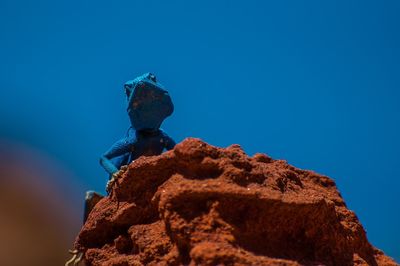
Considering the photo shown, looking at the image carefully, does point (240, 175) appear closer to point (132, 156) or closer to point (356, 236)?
point (356, 236)

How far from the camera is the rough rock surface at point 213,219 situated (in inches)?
90.0

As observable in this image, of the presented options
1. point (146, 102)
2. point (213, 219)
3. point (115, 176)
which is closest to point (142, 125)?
point (146, 102)

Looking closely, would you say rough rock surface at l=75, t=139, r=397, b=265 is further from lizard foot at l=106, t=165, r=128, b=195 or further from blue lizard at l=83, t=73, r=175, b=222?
blue lizard at l=83, t=73, r=175, b=222

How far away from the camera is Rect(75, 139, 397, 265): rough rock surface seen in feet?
7.50

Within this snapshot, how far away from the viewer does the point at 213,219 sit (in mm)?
2293

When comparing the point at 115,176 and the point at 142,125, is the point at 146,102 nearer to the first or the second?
the point at 142,125

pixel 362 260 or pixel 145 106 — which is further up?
pixel 145 106

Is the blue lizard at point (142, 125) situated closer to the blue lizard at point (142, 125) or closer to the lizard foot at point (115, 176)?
the blue lizard at point (142, 125)

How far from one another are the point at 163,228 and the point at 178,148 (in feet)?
1.81

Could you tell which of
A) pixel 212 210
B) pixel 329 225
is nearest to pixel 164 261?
pixel 212 210

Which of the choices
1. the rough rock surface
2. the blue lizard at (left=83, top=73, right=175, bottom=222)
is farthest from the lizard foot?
the blue lizard at (left=83, top=73, right=175, bottom=222)

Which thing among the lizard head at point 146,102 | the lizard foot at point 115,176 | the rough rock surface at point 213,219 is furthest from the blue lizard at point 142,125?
the rough rock surface at point 213,219

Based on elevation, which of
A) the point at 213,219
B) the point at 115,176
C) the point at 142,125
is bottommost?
the point at 213,219

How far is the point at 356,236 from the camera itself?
10.1ft
